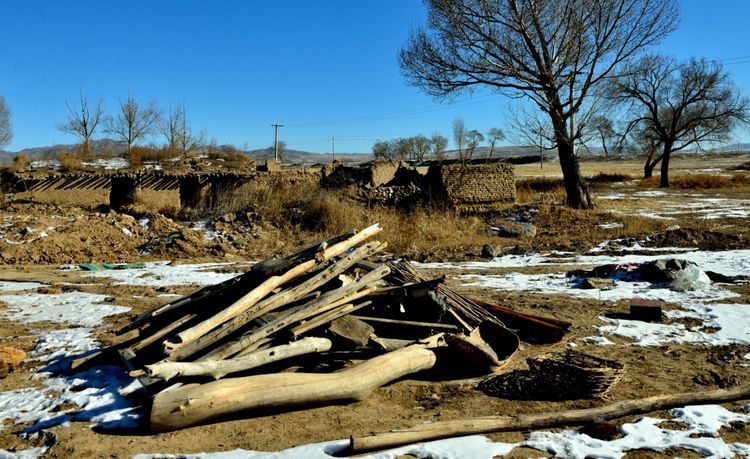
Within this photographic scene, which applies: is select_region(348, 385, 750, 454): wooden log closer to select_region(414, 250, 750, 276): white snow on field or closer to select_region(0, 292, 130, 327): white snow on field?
select_region(0, 292, 130, 327): white snow on field

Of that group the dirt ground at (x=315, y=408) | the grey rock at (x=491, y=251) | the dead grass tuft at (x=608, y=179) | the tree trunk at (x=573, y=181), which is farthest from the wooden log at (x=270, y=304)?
the dead grass tuft at (x=608, y=179)

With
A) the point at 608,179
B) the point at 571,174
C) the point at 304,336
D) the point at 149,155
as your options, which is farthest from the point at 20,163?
the point at 608,179

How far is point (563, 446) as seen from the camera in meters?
3.78

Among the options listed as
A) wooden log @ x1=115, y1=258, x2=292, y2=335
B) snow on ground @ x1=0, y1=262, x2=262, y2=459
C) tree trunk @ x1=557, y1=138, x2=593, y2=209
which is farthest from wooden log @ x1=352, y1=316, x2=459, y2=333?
tree trunk @ x1=557, y1=138, x2=593, y2=209

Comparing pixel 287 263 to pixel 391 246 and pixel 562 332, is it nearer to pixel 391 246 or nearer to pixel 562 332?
pixel 562 332

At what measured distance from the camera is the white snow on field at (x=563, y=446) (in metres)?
3.66

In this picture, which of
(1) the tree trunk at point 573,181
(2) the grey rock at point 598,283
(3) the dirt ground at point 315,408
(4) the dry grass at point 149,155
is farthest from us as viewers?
(4) the dry grass at point 149,155

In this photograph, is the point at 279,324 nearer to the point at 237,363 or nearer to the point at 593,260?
the point at 237,363

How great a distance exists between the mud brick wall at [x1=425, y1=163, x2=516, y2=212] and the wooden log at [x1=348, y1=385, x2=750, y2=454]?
14.6 meters

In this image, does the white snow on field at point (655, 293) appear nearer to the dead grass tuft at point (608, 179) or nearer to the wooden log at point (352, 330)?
the wooden log at point (352, 330)

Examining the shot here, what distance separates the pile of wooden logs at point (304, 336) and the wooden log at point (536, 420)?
86cm

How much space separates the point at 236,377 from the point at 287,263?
149cm

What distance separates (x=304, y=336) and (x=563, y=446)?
93.1 inches

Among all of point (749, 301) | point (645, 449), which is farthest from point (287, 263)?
point (749, 301)
